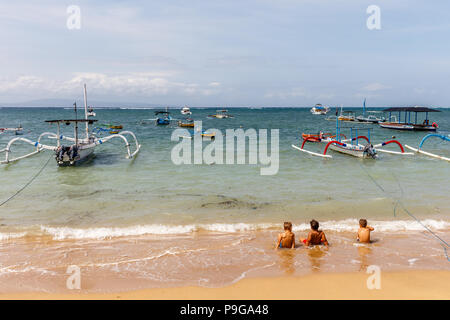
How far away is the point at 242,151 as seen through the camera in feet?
84.1

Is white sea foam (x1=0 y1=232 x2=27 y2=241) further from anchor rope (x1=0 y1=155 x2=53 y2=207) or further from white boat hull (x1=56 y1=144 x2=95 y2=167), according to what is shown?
white boat hull (x1=56 y1=144 x2=95 y2=167)

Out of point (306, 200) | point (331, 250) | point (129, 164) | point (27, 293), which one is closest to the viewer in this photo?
point (27, 293)


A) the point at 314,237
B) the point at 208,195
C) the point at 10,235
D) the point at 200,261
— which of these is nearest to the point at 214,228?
the point at 200,261

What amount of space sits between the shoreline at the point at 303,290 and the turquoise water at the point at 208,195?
131 inches

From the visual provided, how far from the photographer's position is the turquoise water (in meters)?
10.4

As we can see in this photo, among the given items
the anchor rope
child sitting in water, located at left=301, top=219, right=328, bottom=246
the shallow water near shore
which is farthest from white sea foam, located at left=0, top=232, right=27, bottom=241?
child sitting in water, located at left=301, top=219, right=328, bottom=246

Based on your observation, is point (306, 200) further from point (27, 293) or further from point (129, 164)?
point (129, 164)

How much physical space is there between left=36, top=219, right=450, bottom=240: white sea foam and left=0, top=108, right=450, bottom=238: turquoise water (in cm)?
3

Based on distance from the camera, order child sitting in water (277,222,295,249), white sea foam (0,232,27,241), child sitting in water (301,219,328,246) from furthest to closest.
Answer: white sea foam (0,232,27,241) < child sitting in water (301,219,328,246) < child sitting in water (277,222,295,249)

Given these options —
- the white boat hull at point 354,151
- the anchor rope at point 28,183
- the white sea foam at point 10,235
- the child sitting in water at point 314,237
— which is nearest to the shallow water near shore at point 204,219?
the white sea foam at point 10,235

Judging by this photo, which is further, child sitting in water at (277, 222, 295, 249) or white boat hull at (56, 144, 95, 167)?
white boat hull at (56, 144, 95, 167)

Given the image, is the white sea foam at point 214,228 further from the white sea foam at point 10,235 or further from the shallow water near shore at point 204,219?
the white sea foam at point 10,235
